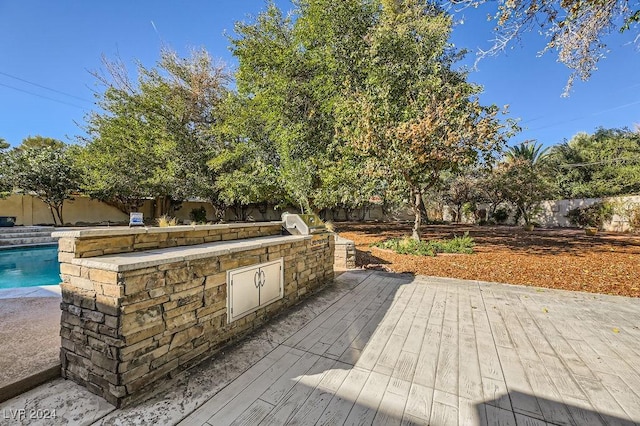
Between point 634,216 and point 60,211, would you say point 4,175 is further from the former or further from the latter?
point 634,216

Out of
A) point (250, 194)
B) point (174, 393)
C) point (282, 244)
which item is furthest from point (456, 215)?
point (174, 393)

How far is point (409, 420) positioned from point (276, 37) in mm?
12164

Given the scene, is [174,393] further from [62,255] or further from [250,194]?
[250,194]

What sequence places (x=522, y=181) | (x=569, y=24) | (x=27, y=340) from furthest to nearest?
1. (x=522, y=181)
2. (x=569, y=24)
3. (x=27, y=340)

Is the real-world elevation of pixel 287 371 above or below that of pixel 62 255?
below

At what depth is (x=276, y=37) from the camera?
10.4 metres

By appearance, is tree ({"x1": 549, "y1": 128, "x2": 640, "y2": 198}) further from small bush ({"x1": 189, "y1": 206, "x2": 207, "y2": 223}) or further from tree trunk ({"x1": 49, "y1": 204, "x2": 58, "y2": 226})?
tree trunk ({"x1": 49, "y1": 204, "x2": 58, "y2": 226})

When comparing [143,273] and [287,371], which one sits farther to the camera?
[287,371]

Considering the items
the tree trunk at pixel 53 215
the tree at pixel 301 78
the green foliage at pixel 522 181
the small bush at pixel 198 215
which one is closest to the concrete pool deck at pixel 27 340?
the tree at pixel 301 78

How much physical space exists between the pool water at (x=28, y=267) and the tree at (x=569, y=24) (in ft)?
34.5

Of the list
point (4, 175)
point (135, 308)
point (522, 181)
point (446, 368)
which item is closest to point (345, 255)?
point (446, 368)

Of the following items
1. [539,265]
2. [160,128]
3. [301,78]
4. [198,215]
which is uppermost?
[301,78]

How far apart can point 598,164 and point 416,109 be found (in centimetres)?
2017

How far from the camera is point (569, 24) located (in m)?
3.58
